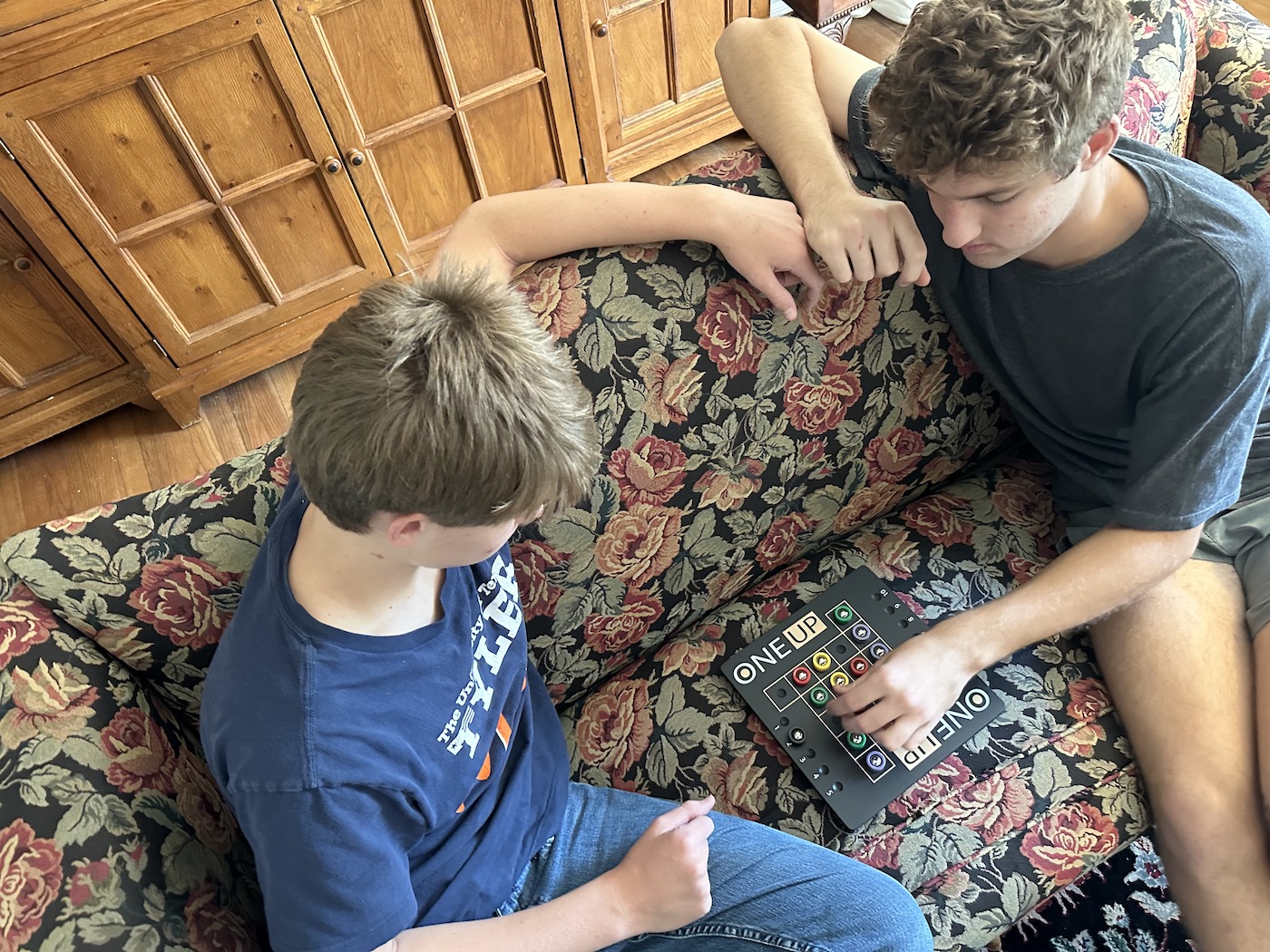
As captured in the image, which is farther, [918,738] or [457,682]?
[918,738]

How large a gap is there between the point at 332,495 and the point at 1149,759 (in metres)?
0.96

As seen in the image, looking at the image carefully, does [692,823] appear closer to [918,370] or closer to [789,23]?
[918,370]

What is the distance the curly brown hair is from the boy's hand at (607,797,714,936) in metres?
0.72

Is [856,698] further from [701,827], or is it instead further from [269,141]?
[269,141]

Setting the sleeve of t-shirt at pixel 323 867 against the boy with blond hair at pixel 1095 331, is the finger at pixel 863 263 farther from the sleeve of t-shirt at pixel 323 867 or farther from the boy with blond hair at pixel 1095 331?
the sleeve of t-shirt at pixel 323 867

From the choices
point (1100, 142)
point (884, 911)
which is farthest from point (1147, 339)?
point (884, 911)

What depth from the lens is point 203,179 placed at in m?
1.74

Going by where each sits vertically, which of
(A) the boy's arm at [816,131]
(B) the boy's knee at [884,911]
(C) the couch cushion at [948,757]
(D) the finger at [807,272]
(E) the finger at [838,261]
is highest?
(A) the boy's arm at [816,131]

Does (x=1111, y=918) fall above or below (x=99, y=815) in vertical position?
below

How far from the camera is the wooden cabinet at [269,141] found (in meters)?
1.57

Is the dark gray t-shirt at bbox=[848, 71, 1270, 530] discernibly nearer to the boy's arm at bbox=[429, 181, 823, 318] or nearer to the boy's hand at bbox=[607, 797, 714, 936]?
the boy's arm at bbox=[429, 181, 823, 318]

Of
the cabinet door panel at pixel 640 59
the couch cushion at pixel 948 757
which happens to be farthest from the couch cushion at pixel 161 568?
the cabinet door panel at pixel 640 59

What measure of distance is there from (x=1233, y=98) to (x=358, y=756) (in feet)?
4.90

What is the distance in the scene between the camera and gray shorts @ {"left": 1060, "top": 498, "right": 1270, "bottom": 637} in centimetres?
108
